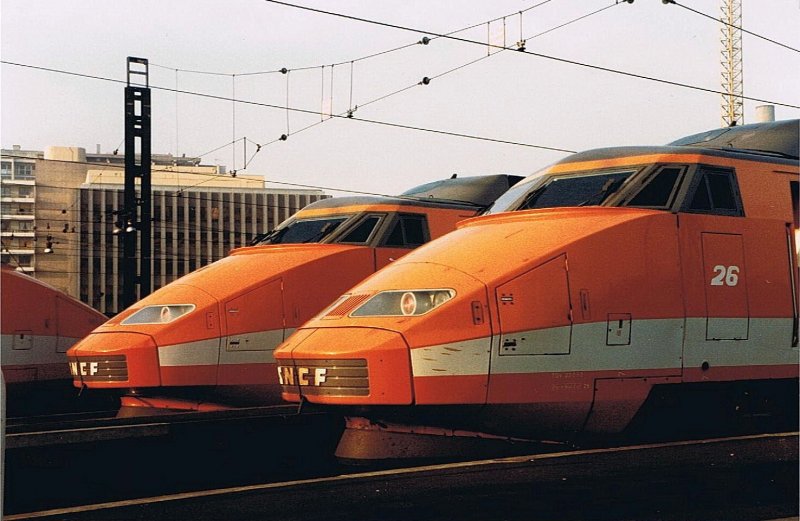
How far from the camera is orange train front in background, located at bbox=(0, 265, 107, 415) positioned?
17562 mm

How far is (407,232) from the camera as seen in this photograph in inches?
623

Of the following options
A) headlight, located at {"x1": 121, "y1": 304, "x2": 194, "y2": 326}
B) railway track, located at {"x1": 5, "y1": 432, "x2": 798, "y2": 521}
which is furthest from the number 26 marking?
headlight, located at {"x1": 121, "y1": 304, "x2": 194, "y2": 326}

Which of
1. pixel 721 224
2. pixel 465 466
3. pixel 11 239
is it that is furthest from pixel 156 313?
pixel 11 239

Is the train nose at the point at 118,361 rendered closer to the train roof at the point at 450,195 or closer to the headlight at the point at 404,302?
the train roof at the point at 450,195

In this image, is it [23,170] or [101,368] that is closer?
[101,368]

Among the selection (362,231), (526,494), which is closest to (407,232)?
(362,231)

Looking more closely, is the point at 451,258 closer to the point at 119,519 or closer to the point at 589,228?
the point at 589,228

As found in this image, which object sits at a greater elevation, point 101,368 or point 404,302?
point 404,302

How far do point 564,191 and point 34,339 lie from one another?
1011 cm

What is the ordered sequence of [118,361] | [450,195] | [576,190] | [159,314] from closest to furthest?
[576,190], [118,361], [159,314], [450,195]

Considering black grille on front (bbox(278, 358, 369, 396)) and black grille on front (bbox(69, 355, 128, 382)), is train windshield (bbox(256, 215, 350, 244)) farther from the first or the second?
black grille on front (bbox(278, 358, 369, 396))

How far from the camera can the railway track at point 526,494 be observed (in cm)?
751

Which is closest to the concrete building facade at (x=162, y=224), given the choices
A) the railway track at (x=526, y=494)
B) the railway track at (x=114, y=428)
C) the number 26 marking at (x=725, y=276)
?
the railway track at (x=114, y=428)

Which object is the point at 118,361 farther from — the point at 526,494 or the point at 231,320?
the point at 526,494
